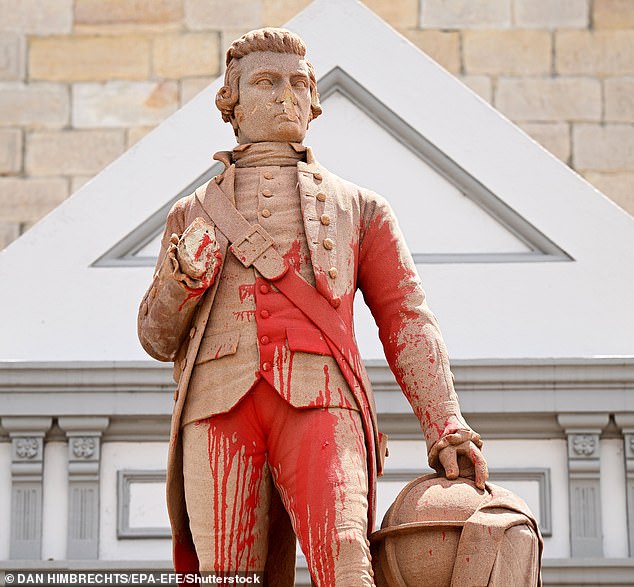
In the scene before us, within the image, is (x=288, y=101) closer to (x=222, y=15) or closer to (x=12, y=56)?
(x=222, y=15)

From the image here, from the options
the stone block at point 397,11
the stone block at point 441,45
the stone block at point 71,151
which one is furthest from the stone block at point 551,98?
the stone block at point 71,151

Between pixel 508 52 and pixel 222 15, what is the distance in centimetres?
171

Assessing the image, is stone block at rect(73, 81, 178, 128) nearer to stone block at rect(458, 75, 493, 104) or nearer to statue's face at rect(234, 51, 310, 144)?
stone block at rect(458, 75, 493, 104)

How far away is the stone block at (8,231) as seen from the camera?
1303 cm

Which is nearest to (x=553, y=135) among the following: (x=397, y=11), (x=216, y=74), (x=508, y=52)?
(x=508, y=52)

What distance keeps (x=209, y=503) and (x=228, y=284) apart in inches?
23.6

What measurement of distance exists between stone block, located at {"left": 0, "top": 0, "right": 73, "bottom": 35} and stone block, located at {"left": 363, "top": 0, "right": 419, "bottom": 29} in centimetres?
182

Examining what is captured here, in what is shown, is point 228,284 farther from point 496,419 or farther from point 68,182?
point 68,182

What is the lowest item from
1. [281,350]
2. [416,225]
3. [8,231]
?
[281,350]

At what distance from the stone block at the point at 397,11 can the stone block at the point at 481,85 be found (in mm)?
455

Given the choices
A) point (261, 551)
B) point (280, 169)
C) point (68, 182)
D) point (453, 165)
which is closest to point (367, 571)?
point (261, 551)

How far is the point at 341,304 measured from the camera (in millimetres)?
5992

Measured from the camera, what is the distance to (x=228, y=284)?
235 inches

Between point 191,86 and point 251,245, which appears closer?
point 251,245
